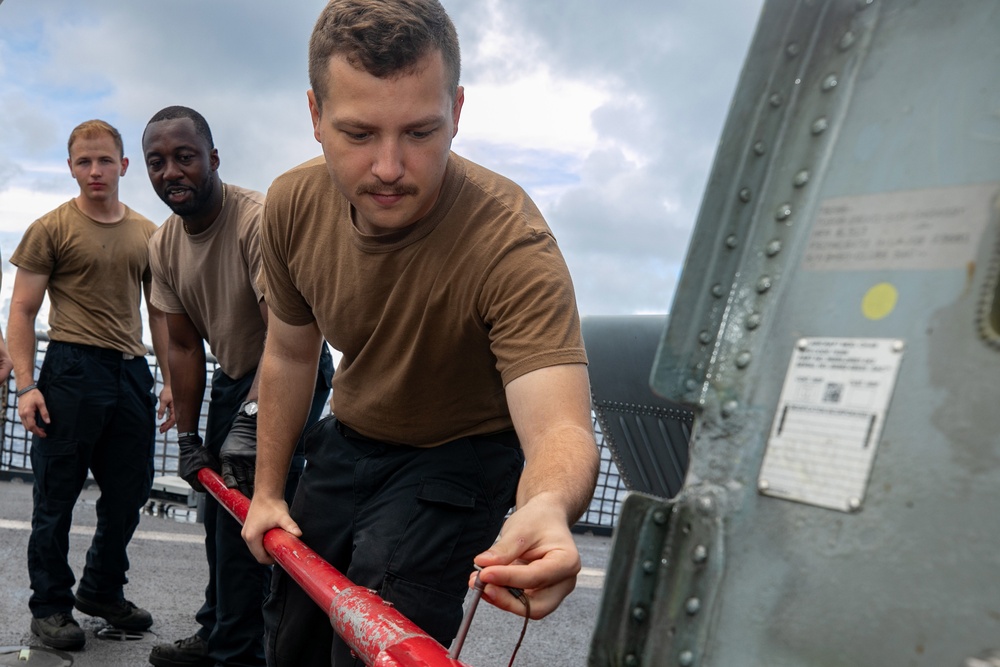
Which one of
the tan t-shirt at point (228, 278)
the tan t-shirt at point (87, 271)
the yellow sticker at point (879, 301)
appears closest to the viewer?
the yellow sticker at point (879, 301)

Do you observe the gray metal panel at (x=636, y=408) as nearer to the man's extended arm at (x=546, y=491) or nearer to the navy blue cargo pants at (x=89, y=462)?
the man's extended arm at (x=546, y=491)

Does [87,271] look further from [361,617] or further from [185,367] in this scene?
[361,617]

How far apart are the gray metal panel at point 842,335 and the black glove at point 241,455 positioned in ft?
6.97

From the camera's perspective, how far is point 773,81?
139 centimetres

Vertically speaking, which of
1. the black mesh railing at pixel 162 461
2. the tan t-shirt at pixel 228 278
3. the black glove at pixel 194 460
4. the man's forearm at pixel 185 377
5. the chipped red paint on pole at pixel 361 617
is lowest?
the black mesh railing at pixel 162 461

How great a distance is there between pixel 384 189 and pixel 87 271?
3.23 meters

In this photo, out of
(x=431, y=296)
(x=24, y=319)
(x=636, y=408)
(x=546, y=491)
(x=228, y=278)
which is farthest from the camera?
(x=24, y=319)

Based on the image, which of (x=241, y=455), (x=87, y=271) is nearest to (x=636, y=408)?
(x=241, y=455)

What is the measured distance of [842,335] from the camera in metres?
1.21

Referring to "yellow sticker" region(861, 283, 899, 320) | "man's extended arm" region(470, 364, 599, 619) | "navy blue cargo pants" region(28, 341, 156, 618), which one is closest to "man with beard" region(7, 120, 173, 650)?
"navy blue cargo pants" region(28, 341, 156, 618)

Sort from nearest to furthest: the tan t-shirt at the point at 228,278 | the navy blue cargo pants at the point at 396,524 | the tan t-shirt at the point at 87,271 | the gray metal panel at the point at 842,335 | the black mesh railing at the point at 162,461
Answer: the gray metal panel at the point at 842,335
the navy blue cargo pants at the point at 396,524
the tan t-shirt at the point at 228,278
the tan t-shirt at the point at 87,271
the black mesh railing at the point at 162,461

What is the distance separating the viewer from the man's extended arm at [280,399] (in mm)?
2670

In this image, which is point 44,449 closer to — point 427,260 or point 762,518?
point 427,260

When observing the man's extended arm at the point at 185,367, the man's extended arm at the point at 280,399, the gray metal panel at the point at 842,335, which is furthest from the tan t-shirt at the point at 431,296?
the man's extended arm at the point at 185,367
